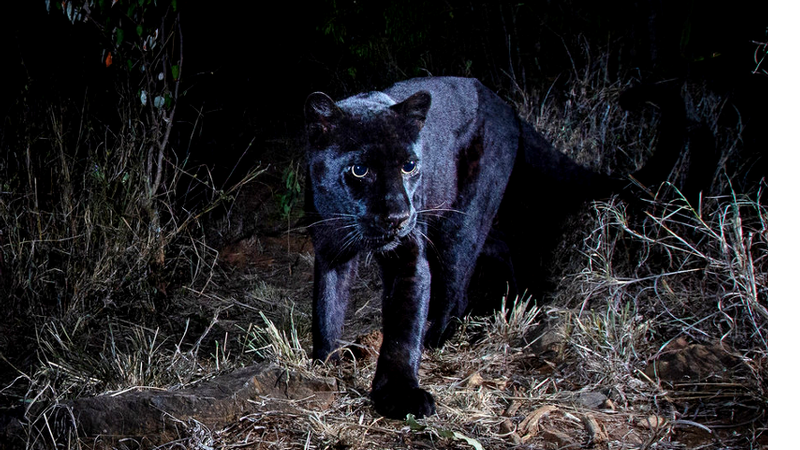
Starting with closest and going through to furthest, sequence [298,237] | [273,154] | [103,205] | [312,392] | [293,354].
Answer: [312,392] < [293,354] < [103,205] < [298,237] < [273,154]

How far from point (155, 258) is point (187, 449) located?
6.23ft

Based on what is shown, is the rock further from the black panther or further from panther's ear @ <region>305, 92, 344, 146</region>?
panther's ear @ <region>305, 92, 344, 146</region>

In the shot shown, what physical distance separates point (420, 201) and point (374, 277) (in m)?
1.48

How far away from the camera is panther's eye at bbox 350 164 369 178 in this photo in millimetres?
2822

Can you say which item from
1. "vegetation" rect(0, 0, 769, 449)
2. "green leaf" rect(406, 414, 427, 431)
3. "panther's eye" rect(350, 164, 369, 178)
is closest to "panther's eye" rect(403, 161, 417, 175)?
"panther's eye" rect(350, 164, 369, 178)

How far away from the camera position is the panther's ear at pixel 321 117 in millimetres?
2897

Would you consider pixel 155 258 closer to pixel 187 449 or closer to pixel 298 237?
pixel 298 237

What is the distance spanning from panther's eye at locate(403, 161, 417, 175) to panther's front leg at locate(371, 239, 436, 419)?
323mm

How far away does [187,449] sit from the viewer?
2268 mm

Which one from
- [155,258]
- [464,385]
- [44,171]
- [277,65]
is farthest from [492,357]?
[277,65]

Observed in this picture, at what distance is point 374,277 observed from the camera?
4504 millimetres

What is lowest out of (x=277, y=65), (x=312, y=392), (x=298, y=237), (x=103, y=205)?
(x=298, y=237)

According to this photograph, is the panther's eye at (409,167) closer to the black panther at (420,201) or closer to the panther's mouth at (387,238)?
the black panther at (420,201)

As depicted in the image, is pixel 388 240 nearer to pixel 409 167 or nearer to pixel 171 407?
pixel 409 167
